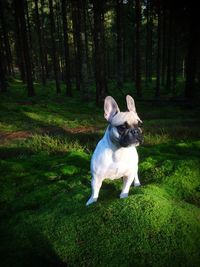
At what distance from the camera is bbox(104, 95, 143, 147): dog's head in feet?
11.9

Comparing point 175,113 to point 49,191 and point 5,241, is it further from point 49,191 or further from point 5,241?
point 5,241

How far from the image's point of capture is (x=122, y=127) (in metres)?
3.73

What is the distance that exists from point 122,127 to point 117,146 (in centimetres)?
30

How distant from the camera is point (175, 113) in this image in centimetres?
1911

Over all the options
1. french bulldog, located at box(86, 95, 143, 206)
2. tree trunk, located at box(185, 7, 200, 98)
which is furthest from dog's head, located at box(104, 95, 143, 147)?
tree trunk, located at box(185, 7, 200, 98)

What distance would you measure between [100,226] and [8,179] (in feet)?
11.6

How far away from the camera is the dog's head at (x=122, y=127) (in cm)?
362

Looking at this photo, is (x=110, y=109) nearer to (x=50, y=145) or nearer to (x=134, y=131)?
(x=134, y=131)

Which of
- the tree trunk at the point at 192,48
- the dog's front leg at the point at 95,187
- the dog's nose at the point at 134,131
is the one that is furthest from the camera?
the tree trunk at the point at 192,48

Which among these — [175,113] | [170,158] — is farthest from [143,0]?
[170,158]

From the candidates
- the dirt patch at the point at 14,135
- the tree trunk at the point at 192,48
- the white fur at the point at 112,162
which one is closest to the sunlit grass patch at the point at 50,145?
the dirt patch at the point at 14,135

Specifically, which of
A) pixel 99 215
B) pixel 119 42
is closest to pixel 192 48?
pixel 119 42

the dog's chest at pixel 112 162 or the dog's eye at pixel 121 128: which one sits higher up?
the dog's eye at pixel 121 128

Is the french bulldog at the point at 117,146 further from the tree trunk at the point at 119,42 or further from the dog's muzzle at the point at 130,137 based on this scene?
the tree trunk at the point at 119,42
